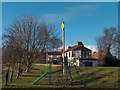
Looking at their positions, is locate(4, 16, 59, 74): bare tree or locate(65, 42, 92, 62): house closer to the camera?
locate(4, 16, 59, 74): bare tree

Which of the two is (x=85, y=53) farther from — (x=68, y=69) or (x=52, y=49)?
(x=68, y=69)

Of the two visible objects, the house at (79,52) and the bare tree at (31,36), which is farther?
the house at (79,52)

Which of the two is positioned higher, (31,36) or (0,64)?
(31,36)

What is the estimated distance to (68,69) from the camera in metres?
12.8

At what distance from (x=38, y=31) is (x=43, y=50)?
1768mm

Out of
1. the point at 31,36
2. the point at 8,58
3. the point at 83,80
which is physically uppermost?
the point at 31,36

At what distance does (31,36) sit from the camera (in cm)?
1823

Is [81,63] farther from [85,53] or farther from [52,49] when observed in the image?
[85,53]

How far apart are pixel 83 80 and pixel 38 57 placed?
808 cm

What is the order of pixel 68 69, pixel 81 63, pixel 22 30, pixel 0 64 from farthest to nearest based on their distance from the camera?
pixel 81 63 < pixel 22 30 < pixel 68 69 < pixel 0 64

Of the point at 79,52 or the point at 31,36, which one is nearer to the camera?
the point at 31,36

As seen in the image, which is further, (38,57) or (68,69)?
(38,57)

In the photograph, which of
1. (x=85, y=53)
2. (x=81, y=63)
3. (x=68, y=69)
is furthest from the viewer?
(x=85, y=53)

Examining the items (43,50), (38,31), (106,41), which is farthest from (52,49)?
(106,41)
